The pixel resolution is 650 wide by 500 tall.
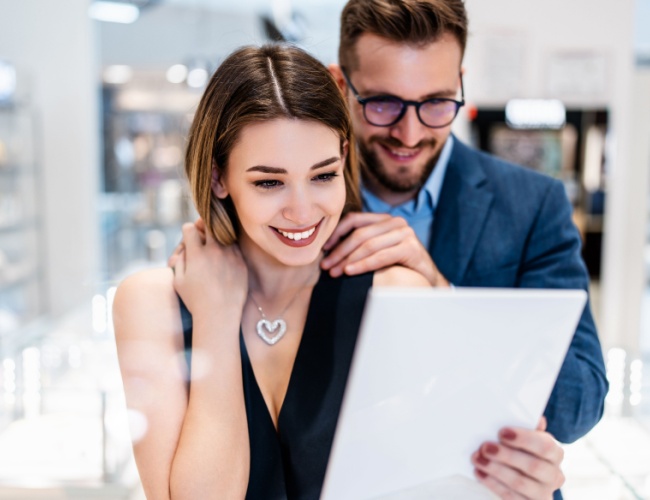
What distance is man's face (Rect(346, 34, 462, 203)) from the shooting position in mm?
1320

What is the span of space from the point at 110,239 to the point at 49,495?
4.51m

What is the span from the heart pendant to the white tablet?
42 centimetres

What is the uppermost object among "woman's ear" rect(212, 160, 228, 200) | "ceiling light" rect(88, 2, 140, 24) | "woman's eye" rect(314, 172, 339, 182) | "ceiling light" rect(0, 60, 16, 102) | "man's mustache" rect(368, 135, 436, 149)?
"ceiling light" rect(88, 2, 140, 24)

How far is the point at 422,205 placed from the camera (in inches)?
59.7

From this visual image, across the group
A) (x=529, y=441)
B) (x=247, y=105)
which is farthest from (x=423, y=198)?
(x=529, y=441)

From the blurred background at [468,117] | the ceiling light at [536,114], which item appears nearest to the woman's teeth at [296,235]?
the blurred background at [468,117]

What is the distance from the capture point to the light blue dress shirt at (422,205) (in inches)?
58.9

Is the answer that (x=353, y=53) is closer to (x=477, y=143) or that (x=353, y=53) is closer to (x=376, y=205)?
(x=376, y=205)

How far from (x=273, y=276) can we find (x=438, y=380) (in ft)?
1.72

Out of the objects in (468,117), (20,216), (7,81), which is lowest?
(20,216)

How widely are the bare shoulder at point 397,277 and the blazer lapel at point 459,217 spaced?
22 cm

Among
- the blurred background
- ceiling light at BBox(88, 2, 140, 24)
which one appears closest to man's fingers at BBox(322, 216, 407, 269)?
the blurred background

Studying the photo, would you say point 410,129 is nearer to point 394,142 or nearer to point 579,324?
point 394,142

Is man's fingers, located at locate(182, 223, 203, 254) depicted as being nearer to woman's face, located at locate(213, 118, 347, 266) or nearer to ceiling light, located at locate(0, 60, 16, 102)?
woman's face, located at locate(213, 118, 347, 266)
